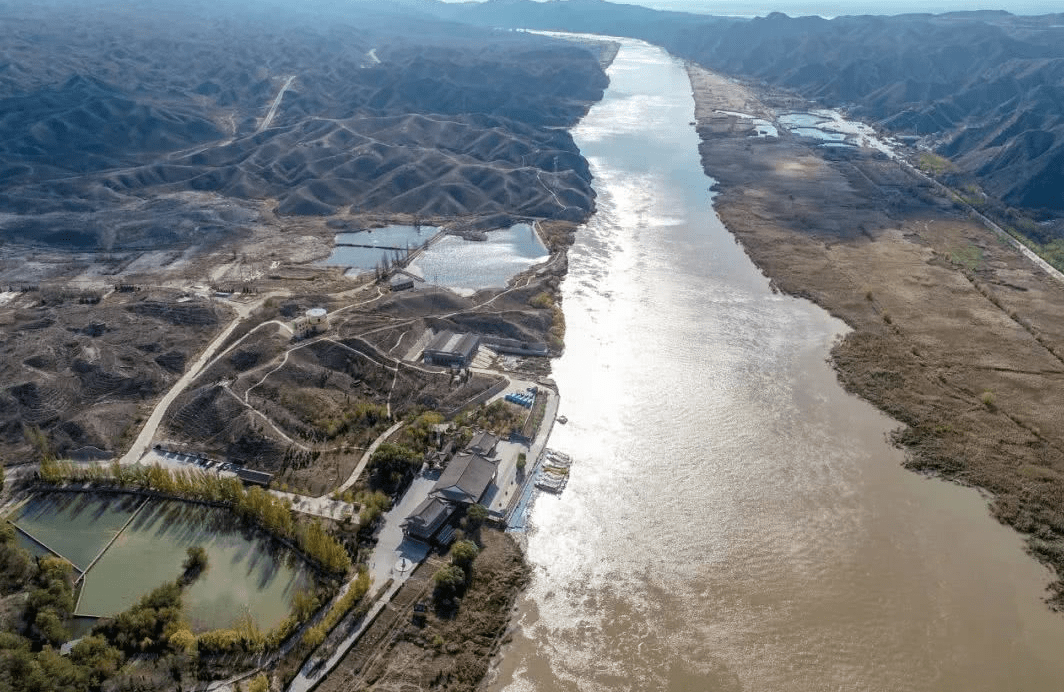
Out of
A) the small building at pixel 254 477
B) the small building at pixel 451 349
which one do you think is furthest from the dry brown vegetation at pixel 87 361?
the small building at pixel 451 349

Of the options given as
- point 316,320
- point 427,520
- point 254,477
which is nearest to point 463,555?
point 427,520

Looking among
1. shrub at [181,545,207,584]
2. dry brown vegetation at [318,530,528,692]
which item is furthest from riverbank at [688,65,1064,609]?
shrub at [181,545,207,584]

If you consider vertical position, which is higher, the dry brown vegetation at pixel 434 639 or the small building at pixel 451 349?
the small building at pixel 451 349

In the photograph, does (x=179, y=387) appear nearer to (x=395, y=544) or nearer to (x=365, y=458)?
(x=365, y=458)

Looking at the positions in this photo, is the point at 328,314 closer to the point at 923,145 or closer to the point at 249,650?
the point at 249,650

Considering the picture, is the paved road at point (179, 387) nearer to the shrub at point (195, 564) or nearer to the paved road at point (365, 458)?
the shrub at point (195, 564)

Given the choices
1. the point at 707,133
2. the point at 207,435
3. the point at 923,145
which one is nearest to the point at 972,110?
the point at 923,145
